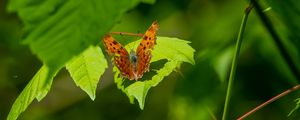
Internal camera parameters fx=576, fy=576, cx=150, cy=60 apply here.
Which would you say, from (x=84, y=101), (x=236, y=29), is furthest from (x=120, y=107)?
(x=236, y=29)

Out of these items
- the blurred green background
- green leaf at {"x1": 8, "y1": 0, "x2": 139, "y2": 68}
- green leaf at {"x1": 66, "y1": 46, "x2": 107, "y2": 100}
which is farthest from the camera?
the blurred green background

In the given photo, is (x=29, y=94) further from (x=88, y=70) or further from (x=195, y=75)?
(x=195, y=75)

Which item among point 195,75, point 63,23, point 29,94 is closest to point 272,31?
point 63,23

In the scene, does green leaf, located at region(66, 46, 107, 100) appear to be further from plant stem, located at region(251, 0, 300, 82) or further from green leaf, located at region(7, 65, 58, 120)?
plant stem, located at region(251, 0, 300, 82)

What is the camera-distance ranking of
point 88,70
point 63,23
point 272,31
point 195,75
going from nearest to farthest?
point 63,23 → point 272,31 → point 88,70 → point 195,75

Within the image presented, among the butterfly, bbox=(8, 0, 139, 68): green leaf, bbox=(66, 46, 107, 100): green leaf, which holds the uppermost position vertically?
bbox=(8, 0, 139, 68): green leaf

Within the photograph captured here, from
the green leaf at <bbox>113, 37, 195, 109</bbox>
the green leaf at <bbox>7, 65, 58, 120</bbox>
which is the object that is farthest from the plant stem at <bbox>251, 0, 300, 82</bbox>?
the green leaf at <bbox>7, 65, 58, 120</bbox>
